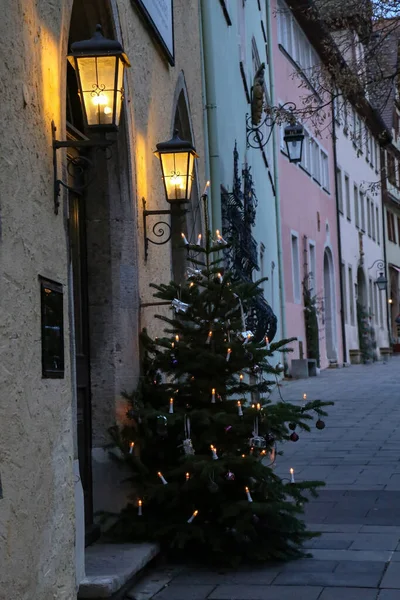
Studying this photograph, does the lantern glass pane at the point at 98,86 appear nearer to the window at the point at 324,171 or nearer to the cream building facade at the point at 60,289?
the cream building facade at the point at 60,289

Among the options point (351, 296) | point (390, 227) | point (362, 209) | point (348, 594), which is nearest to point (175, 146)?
point (348, 594)

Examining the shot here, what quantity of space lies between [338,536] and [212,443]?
1.29 meters

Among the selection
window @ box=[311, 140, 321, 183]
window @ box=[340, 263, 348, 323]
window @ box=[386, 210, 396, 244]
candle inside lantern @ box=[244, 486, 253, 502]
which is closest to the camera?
candle inside lantern @ box=[244, 486, 253, 502]

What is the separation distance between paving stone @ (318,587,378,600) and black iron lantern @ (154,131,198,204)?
308 cm

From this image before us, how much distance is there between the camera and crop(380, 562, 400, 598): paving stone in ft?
19.1

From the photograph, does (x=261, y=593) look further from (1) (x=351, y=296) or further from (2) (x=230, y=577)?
(1) (x=351, y=296)

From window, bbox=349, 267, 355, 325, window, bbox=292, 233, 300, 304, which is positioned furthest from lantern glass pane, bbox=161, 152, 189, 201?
window, bbox=349, 267, 355, 325

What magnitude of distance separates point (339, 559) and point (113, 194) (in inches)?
104

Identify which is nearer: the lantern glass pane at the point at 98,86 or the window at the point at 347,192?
the lantern glass pane at the point at 98,86

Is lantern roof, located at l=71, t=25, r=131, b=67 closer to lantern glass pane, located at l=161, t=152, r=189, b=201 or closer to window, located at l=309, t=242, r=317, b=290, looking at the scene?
lantern glass pane, located at l=161, t=152, r=189, b=201

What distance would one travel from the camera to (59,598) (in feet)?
16.5

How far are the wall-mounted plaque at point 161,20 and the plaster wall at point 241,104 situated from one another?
2931mm

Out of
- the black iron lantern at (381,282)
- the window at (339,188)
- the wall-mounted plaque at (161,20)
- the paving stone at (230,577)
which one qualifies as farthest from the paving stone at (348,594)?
the black iron lantern at (381,282)

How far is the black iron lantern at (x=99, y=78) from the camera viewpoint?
5562 millimetres
